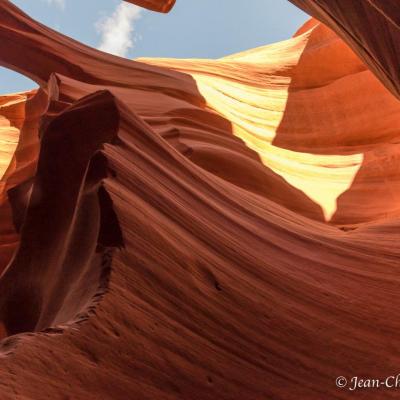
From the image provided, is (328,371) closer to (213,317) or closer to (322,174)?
(213,317)

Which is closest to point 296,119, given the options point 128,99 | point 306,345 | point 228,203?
point 128,99

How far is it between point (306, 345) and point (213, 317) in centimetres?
25

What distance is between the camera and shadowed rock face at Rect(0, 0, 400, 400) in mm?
1516

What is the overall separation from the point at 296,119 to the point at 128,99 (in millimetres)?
1485

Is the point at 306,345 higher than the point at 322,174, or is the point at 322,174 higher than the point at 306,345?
the point at 322,174

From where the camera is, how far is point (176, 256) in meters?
1.79

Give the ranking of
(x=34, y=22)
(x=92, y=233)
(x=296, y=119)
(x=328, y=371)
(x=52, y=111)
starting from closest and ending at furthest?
(x=328, y=371) < (x=92, y=233) < (x=52, y=111) < (x=34, y=22) < (x=296, y=119)

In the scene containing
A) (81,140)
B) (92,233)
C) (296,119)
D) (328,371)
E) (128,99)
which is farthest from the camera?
(296,119)

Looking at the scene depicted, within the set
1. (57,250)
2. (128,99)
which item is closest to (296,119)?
(128,99)

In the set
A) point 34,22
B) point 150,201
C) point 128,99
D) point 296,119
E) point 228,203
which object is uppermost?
point 296,119

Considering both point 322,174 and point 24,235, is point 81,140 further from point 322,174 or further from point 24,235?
point 322,174

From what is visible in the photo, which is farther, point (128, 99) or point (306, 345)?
point (128, 99)

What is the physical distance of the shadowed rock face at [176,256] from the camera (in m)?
1.52

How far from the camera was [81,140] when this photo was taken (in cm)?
218
